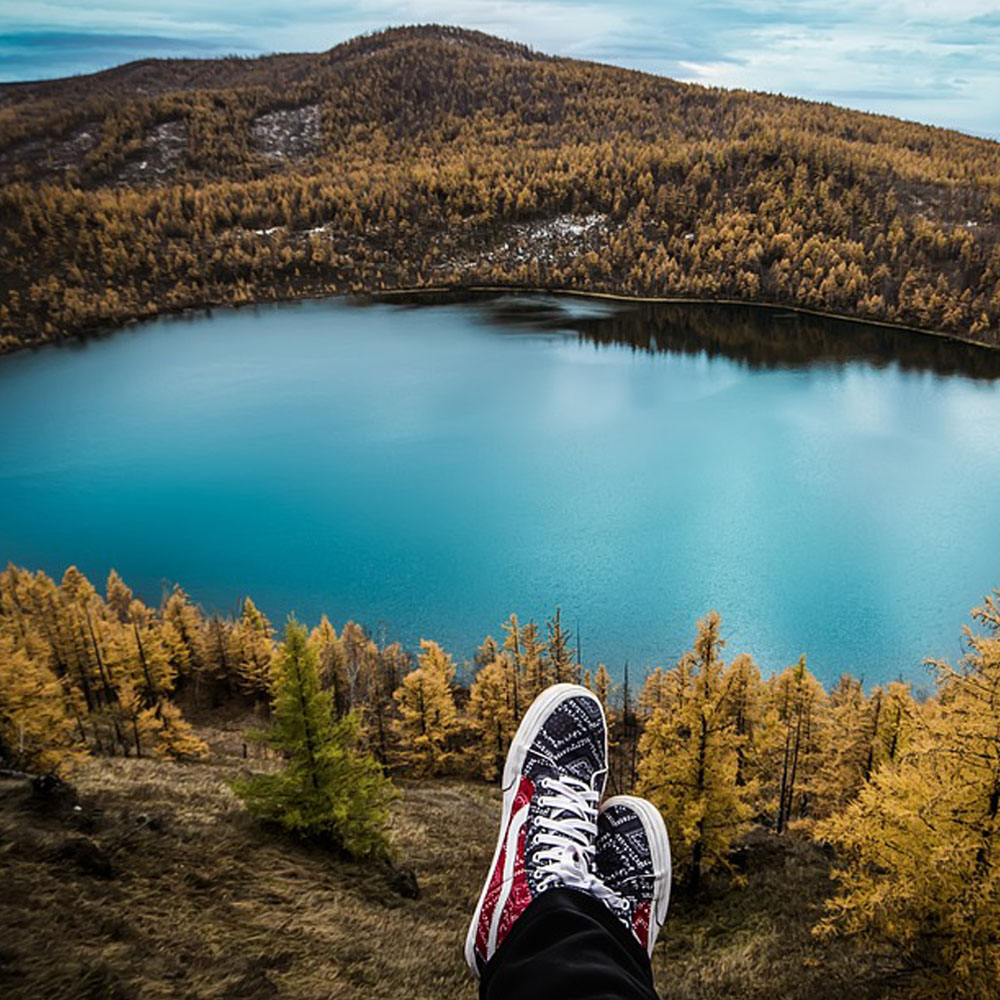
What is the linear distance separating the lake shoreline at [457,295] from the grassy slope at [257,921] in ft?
387

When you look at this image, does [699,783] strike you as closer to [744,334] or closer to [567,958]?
[567,958]

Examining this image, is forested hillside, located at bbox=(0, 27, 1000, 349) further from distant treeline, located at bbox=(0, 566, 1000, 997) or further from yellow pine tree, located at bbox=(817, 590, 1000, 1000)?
yellow pine tree, located at bbox=(817, 590, 1000, 1000)

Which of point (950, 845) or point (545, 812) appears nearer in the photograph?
point (545, 812)

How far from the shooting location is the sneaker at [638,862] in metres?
6.09

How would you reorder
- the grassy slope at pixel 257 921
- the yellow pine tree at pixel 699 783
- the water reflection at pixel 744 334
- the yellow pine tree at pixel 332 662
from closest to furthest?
the grassy slope at pixel 257 921, the yellow pine tree at pixel 699 783, the yellow pine tree at pixel 332 662, the water reflection at pixel 744 334

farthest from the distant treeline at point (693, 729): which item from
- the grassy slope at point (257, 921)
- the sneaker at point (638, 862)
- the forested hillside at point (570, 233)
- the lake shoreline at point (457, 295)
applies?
the forested hillside at point (570, 233)

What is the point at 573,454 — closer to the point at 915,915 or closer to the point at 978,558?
the point at 978,558

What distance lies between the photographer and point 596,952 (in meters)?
3.66

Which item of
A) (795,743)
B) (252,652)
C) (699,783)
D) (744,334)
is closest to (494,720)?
(795,743)

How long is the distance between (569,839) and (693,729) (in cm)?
745

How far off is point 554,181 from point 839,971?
585 ft

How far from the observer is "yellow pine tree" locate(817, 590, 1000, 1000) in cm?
684

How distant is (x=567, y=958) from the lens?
11.7ft

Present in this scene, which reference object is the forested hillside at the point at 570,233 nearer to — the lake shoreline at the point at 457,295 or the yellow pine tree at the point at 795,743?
the lake shoreline at the point at 457,295
